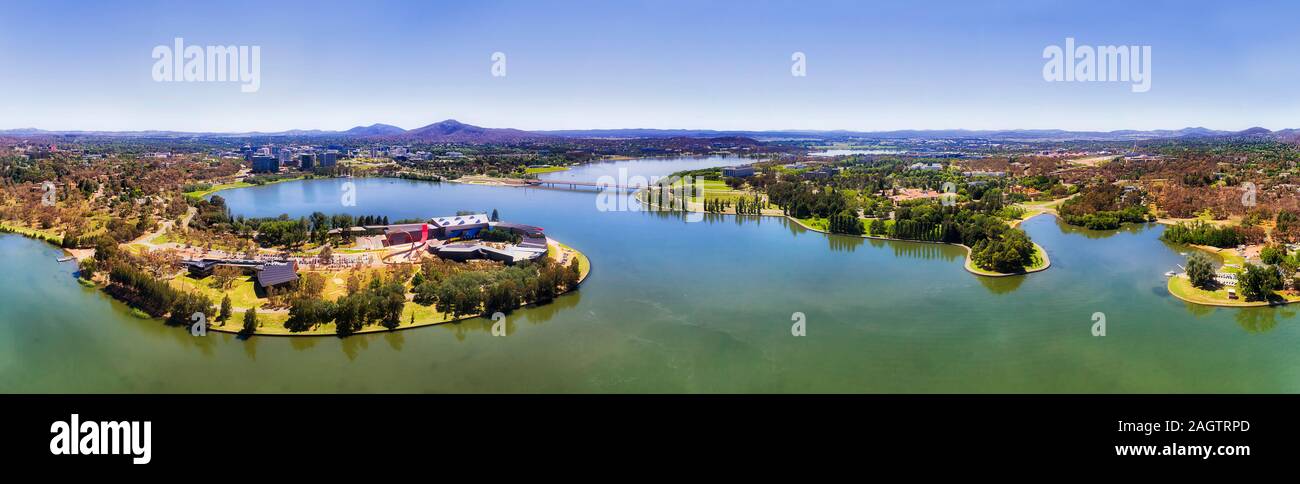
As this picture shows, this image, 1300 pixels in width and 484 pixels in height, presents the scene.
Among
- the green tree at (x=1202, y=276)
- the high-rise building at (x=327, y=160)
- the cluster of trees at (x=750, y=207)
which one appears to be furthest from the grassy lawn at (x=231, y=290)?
the high-rise building at (x=327, y=160)

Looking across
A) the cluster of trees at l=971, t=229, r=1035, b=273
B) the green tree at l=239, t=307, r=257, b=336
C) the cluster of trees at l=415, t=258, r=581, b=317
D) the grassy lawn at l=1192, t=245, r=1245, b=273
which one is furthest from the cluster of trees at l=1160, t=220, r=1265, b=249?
the green tree at l=239, t=307, r=257, b=336

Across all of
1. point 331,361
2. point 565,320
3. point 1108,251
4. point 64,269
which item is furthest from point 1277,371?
point 64,269

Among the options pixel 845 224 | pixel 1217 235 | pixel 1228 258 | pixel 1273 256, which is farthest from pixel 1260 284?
pixel 845 224

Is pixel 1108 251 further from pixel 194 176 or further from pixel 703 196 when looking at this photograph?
pixel 194 176

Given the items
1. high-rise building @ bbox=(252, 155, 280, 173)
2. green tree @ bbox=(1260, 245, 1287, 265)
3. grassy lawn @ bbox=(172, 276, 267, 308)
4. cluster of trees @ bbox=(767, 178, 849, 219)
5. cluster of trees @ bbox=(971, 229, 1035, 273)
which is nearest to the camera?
grassy lawn @ bbox=(172, 276, 267, 308)

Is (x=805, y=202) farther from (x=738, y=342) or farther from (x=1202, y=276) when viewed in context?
(x=738, y=342)

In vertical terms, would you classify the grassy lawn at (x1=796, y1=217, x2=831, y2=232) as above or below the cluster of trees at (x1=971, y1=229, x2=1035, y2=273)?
above

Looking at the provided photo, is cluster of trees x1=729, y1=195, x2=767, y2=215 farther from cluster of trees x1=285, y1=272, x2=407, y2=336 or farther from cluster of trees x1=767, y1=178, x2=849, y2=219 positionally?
cluster of trees x1=285, y1=272, x2=407, y2=336
